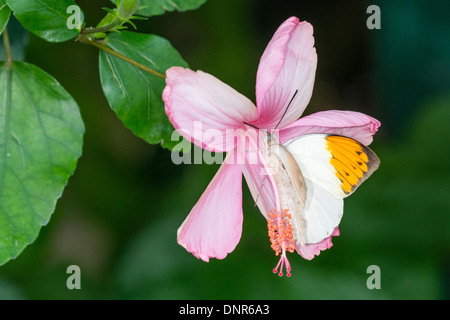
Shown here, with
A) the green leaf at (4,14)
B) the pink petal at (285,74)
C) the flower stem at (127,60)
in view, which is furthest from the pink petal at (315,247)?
the green leaf at (4,14)

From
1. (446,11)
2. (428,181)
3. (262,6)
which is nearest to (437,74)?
(446,11)

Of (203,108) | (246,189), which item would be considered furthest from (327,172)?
(246,189)

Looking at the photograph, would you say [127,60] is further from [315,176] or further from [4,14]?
[315,176]

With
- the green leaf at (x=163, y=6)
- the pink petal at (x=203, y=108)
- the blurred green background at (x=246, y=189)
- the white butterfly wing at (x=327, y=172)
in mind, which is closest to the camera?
the pink petal at (x=203, y=108)

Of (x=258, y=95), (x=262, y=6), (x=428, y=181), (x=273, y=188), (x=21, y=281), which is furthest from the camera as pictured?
(x=262, y=6)

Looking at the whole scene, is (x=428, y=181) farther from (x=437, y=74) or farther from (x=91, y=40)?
(x=91, y=40)

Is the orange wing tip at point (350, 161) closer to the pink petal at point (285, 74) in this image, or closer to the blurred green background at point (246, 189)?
the pink petal at point (285, 74)
